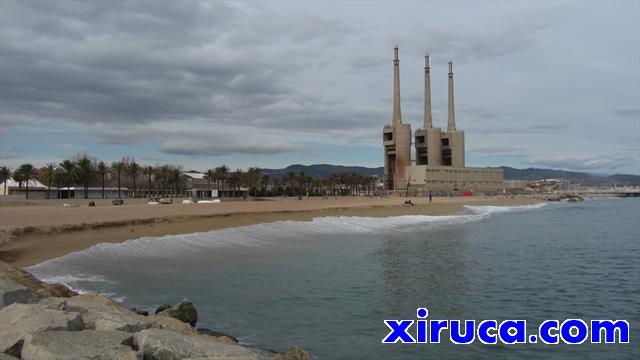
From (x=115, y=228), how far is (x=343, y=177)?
127842 mm

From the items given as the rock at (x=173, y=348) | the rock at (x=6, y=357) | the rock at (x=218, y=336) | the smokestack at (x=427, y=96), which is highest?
the smokestack at (x=427, y=96)

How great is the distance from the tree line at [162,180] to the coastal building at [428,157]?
1134cm

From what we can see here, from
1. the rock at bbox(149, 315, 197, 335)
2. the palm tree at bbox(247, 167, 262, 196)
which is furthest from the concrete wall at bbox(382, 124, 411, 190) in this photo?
the rock at bbox(149, 315, 197, 335)

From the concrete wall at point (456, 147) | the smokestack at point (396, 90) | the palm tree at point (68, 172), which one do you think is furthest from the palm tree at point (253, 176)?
the concrete wall at point (456, 147)

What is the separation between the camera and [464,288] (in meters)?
17.7

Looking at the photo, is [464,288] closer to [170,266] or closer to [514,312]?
[514,312]

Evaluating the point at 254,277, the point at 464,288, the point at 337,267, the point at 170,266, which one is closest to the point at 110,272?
the point at 170,266

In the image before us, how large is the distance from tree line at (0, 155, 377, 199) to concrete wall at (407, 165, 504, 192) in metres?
16.6

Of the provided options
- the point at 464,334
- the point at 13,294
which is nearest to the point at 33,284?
the point at 13,294

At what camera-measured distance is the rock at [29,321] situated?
8297 mm

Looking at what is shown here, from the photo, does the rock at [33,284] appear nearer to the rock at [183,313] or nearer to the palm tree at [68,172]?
the rock at [183,313]

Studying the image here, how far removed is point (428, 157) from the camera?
588 ft

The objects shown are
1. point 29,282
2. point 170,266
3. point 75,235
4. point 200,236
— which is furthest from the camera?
point 200,236

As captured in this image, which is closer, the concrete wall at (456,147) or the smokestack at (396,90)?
the smokestack at (396,90)
